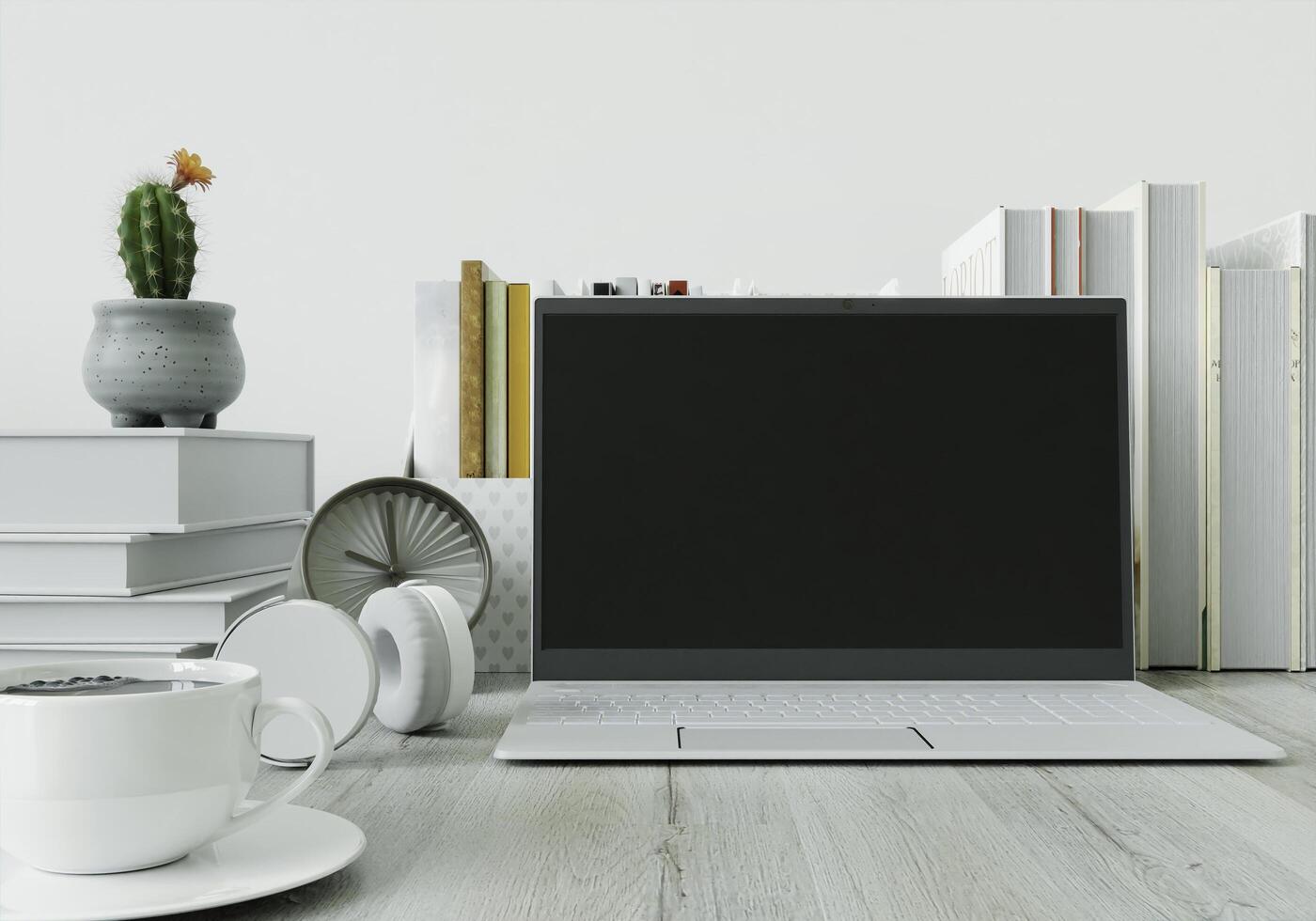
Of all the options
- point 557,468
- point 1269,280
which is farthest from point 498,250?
point 1269,280

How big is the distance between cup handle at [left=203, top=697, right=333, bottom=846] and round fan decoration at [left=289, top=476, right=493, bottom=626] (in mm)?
436

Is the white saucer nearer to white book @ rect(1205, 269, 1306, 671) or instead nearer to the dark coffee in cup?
the dark coffee in cup

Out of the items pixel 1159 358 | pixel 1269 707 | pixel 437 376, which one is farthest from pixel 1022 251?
pixel 437 376

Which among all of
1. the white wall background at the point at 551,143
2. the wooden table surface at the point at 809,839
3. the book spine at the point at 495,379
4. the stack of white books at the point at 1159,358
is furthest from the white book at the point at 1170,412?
the book spine at the point at 495,379

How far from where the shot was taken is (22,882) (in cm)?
41

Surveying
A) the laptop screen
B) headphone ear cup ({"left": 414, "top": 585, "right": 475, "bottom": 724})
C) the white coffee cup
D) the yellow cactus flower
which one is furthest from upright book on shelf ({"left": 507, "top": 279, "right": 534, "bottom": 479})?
the white coffee cup

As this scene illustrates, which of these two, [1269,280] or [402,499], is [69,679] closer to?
[402,499]

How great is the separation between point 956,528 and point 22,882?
2.24 ft

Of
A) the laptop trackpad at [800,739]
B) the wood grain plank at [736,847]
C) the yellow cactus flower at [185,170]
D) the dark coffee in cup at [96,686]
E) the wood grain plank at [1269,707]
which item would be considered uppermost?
the yellow cactus flower at [185,170]

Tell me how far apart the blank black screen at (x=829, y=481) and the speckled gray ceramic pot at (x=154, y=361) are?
372mm

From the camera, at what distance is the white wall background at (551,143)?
4.34ft

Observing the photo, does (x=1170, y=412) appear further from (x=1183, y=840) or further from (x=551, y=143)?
(x=551, y=143)

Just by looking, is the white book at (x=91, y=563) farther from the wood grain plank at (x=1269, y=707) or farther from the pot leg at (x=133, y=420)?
the wood grain plank at (x=1269, y=707)

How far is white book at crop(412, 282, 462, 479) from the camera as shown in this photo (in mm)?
986
